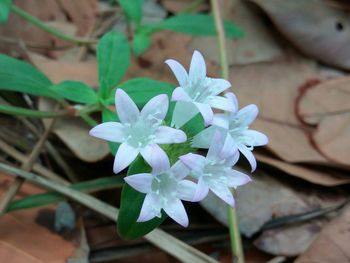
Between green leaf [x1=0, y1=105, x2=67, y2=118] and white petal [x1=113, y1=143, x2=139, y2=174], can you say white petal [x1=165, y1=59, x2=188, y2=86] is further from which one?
green leaf [x1=0, y1=105, x2=67, y2=118]

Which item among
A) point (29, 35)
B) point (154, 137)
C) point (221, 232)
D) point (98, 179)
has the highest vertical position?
point (154, 137)

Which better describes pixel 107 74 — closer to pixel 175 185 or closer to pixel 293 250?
pixel 175 185

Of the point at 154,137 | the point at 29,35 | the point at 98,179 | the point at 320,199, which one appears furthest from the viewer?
the point at 29,35

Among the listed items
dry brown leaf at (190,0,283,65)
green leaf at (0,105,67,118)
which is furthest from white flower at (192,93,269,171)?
dry brown leaf at (190,0,283,65)

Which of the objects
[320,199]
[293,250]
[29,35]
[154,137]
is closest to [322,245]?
[293,250]

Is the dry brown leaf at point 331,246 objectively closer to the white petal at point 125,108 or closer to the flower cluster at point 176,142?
the flower cluster at point 176,142
